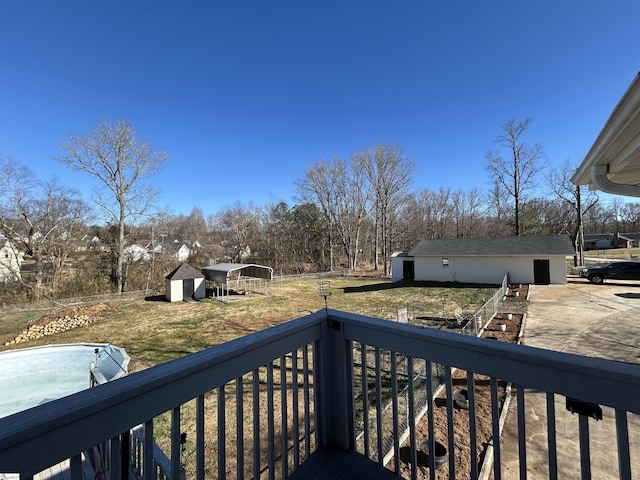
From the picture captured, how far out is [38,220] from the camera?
15.2 m

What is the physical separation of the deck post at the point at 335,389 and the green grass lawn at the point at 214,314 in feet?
22.4

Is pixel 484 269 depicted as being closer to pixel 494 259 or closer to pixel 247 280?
pixel 494 259

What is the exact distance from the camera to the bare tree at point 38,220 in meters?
14.3

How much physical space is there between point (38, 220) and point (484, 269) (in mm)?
25220

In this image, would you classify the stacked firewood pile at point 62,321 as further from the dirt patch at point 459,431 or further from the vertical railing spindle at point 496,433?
the vertical railing spindle at point 496,433

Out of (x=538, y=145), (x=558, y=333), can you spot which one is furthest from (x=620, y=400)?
(x=538, y=145)

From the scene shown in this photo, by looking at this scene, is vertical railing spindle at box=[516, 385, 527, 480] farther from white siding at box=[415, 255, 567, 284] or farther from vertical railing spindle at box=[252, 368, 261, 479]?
white siding at box=[415, 255, 567, 284]

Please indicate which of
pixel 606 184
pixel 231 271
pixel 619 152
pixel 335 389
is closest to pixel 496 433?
pixel 335 389

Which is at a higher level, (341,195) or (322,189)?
(322,189)

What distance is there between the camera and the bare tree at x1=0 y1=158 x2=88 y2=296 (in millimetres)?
14336

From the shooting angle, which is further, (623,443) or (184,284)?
(184,284)

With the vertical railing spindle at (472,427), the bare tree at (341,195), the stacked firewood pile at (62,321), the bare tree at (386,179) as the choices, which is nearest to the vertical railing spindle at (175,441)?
the vertical railing spindle at (472,427)

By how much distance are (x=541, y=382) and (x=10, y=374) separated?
36.7ft

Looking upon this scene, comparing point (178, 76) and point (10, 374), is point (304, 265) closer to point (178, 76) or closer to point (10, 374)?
point (178, 76)
